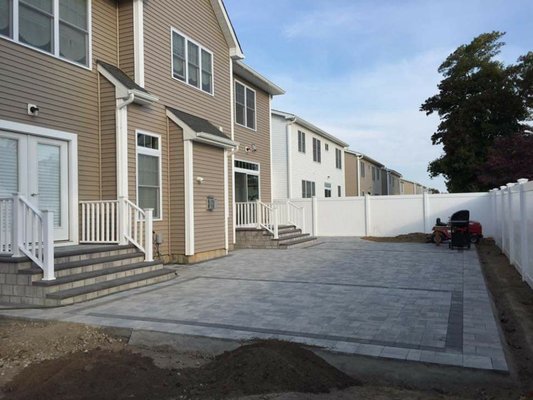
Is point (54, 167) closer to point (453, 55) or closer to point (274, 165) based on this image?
point (274, 165)

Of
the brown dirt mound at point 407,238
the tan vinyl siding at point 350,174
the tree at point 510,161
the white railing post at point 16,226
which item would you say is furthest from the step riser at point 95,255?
the tan vinyl siding at point 350,174

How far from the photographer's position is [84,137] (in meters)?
9.76

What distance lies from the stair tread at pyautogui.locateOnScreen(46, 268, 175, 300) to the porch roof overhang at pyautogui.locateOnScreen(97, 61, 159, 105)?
375 centimetres

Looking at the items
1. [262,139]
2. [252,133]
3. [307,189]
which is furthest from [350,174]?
[252,133]

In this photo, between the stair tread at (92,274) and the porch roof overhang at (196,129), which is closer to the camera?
the stair tread at (92,274)

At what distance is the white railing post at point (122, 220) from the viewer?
921cm

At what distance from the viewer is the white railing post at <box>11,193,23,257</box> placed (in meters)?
6.98

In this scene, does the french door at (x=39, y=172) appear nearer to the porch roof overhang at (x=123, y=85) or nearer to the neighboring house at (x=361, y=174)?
the porch roof overhang at (x=123, y=85)

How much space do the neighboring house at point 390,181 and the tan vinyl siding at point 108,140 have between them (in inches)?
1488

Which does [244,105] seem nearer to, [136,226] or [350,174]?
[136,226]

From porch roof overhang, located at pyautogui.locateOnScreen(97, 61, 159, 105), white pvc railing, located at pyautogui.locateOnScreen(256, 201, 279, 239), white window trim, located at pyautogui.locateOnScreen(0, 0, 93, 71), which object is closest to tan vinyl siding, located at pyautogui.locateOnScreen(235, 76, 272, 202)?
white pvc railing, located at pyautogui.locateOnScreen(256, 201, 279, 239)

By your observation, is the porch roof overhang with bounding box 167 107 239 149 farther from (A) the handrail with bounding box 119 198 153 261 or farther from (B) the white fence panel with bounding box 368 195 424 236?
(B) the white fence panel with bounding box 368 195 424 236

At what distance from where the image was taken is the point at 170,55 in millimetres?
11992

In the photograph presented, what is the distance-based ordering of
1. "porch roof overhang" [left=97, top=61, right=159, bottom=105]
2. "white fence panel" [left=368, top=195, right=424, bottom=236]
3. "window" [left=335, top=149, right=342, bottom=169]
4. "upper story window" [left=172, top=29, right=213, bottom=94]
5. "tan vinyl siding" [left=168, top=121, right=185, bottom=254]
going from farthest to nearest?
1. "window" [left=335, top=149, right=342, bottom=169]
2. "white fence panel" [left=368, top=195, right=424, bottom=236]
3. "upper story window" [left=172, top=29, right=213, bottom=94]
4. "tan vinyl siding" [left=168, top=121, right=185, bottom=254]
5. "porch roof overhang" [left=97, top=61, right=159, bottom=105]
